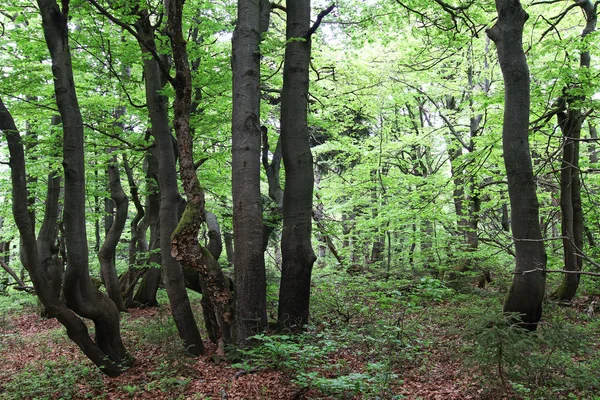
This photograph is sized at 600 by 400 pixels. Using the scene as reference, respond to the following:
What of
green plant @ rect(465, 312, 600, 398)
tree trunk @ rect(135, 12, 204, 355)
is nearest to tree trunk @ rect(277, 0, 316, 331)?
tree trunk @ rect(135, 12, 204, 355)

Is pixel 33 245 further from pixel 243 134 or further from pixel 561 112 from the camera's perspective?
pixel 561 112

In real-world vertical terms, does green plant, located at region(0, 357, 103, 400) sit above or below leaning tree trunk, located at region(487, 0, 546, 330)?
below

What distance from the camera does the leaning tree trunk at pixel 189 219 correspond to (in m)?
5.78

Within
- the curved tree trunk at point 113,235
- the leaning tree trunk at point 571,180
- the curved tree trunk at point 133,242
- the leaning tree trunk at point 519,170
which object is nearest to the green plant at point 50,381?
the curved tree trunk at point 113,235

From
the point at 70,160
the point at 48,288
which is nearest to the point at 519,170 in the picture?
the point at 70,160

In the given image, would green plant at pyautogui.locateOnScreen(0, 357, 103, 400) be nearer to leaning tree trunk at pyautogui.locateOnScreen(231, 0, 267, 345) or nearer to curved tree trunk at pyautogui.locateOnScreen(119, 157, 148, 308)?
leaning tree trunk at pyautogui.locateOnScreen(231, 0, 267, 345)

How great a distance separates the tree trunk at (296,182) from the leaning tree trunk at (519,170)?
3.10 metres

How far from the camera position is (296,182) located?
6477 mm

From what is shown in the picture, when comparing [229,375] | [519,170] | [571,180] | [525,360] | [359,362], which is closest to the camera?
[525,360]

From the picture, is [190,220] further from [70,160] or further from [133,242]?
[133,242]

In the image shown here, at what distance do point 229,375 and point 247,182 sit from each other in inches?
103

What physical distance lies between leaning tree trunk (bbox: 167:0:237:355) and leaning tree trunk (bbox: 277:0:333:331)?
2.87ft

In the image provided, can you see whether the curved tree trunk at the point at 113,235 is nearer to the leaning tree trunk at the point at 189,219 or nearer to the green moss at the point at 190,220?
the leaning tree trunk at the point at 189,219

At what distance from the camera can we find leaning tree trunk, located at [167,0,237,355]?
5.78 meters
